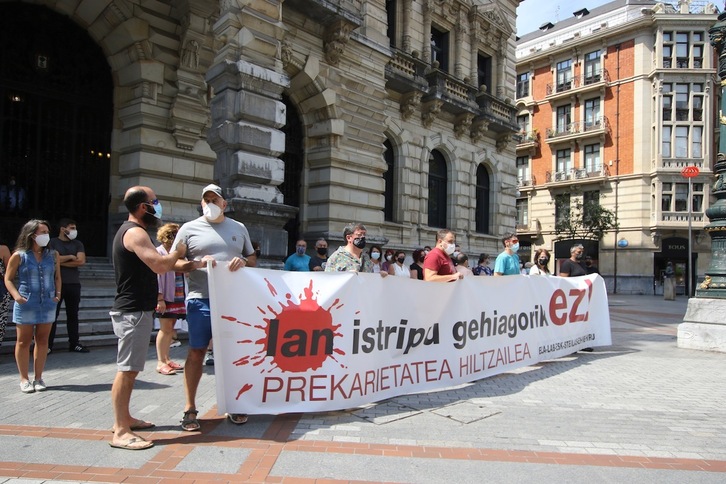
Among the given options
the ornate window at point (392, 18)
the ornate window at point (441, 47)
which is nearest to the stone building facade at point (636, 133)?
the ornate window at point (441, 47)

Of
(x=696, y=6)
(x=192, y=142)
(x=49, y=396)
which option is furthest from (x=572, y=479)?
(x=696, y=6)

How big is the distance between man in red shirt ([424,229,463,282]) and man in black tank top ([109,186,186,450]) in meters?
3.20

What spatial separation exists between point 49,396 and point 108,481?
8.02 ft

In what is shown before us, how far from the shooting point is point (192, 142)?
35.2 feet

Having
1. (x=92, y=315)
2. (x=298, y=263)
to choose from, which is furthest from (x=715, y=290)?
(x=92, y=315)

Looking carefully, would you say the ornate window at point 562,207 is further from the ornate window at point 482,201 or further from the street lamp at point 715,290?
the street lamp at point 715,290

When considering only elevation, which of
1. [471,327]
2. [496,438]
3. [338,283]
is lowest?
[496,438]

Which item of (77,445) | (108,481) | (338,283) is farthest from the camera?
(338,283)

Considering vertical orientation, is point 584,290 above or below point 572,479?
above

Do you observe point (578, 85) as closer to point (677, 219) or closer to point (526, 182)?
point (526, 182)

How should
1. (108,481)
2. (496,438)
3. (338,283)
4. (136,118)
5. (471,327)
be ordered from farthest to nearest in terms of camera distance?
1. (136,118)
2. (471,327)
3. (338,283)
4. (496,438)
5. (108,481)

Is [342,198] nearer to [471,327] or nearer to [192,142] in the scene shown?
[192,142]

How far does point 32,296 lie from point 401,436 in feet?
13.8

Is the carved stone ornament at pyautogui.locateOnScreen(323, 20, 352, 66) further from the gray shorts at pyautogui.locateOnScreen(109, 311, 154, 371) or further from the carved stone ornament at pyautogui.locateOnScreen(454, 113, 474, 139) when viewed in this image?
the gray shorts at pyautogui.locateOnScreen(109, 311, 154, 371)
